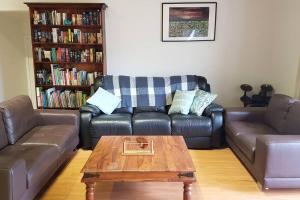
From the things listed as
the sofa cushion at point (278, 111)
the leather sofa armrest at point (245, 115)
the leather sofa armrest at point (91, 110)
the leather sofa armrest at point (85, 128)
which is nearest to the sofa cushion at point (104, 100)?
the leather sofa armrest at point (91, 110)

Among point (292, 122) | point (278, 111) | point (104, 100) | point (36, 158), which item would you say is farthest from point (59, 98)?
point (292, 122)

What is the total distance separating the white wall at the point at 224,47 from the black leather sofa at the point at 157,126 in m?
1.10

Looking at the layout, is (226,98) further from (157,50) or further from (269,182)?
(269,182)

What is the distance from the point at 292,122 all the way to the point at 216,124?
922 millimetres

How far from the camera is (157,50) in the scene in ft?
14.8

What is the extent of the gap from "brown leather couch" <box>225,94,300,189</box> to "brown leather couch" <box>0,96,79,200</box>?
6.42 feet

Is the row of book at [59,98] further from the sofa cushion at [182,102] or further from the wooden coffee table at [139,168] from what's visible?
the wooden coffee table at [139,168]

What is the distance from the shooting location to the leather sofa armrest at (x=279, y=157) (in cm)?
244

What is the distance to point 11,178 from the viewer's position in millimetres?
1882

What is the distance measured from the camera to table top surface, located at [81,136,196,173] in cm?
216

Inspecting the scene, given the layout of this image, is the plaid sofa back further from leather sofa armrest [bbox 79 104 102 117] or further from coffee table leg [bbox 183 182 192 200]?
coffee table leg [bbox 183 182 192 200]

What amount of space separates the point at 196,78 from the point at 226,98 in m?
0.78

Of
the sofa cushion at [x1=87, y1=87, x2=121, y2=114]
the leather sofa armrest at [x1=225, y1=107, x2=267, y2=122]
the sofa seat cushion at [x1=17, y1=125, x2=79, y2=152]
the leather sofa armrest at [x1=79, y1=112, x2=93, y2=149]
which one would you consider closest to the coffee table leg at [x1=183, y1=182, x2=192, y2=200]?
the sofa seat cushion at [x1=17, y1=125, x2=79, y2=152]

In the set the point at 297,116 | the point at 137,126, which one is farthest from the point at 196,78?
the point at 297,116
